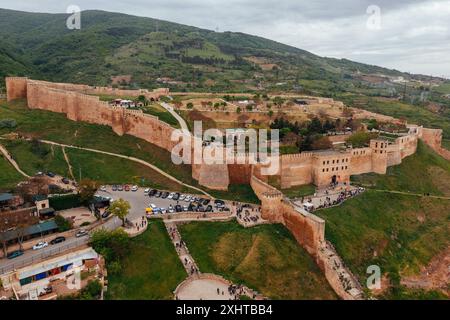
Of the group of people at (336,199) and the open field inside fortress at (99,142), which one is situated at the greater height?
the open field inside fortress at (99,142)

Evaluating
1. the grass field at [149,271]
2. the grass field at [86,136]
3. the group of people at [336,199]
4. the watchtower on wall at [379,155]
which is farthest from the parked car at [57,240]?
the watchtower on wall at [379,155]

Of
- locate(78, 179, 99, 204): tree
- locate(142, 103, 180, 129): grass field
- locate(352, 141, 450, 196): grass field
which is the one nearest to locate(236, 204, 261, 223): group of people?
locate(78, 179, 99, 204): tree

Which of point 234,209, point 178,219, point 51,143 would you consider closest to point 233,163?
point 234,209

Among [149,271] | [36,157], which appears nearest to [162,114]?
[36,157]

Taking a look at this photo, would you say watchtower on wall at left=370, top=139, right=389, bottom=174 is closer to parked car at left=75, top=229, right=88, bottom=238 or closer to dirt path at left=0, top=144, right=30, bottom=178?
parked car at left=75, top=229, right=88, bottom=238

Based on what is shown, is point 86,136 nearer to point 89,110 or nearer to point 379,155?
point 89,110

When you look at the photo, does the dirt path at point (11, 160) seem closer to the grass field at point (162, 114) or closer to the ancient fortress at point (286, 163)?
the ancient fortress at point (286, 163)
